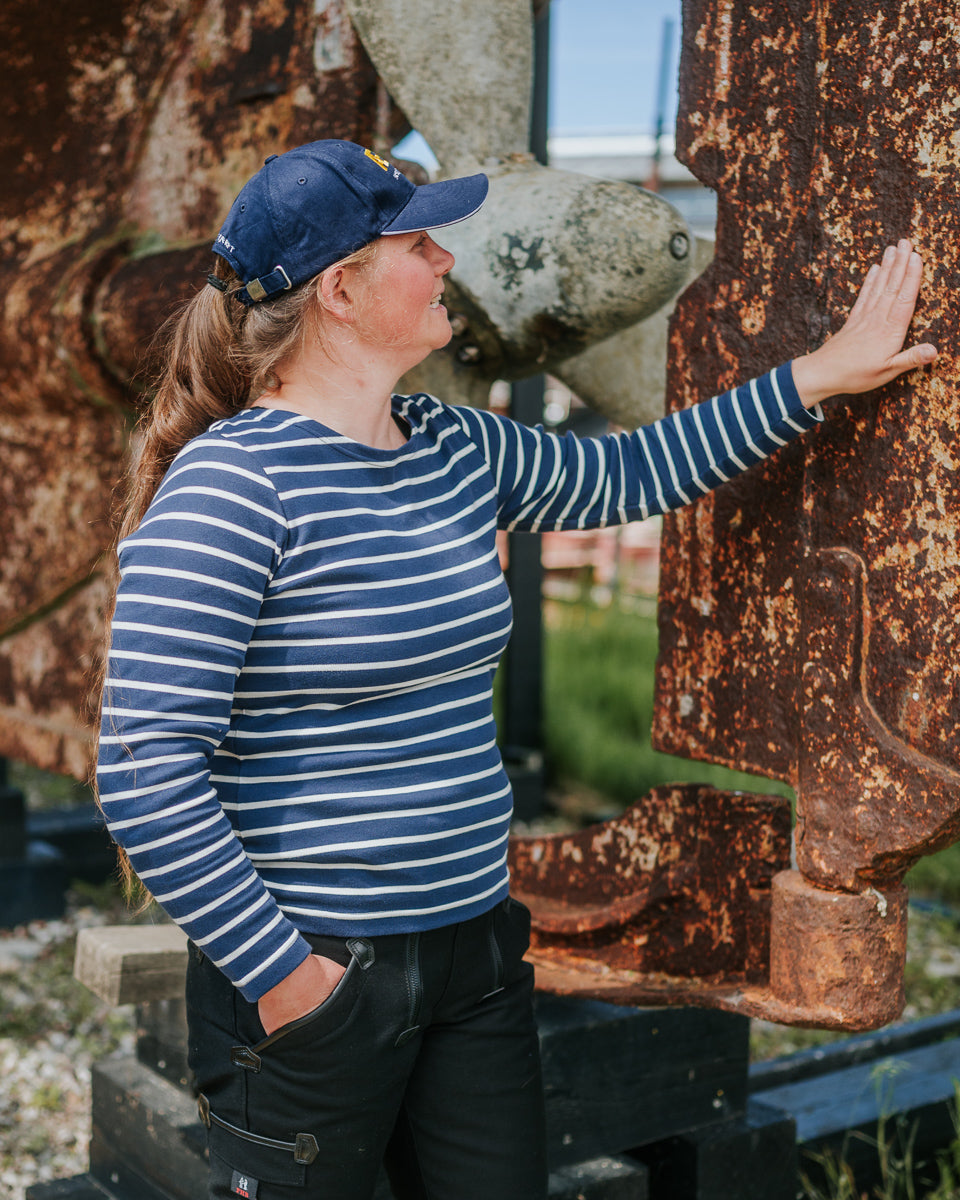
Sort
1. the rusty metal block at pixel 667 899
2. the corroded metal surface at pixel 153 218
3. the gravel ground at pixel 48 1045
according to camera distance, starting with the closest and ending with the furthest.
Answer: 1. the rusty metal block at pixel 667 899
2. the corroded metal surface at pixel 153 218
3. the gravel ground at pixel 48 1045

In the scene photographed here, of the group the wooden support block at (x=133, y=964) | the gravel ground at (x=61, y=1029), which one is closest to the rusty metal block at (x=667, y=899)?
the wooden support block at (x=133, y=964)

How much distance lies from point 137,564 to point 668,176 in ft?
34.1

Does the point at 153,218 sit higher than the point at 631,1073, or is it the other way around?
the point at 153,218

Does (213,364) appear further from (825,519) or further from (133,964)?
(133,964)

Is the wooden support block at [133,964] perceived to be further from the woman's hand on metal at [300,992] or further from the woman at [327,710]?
the woman's hand on metal at [300,992]

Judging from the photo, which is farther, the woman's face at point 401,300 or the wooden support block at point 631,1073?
the wooden support block at point 631,1073

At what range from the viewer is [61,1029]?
3348 mm

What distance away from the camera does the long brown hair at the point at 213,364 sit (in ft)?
4.64

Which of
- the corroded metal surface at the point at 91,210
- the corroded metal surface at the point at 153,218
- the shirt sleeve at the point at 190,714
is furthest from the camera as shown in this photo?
the corroded metal surface at the point at 91,210

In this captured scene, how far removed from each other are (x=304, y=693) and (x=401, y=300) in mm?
438

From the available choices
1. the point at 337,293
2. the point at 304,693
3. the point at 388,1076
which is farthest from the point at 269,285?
the point at 388,1076

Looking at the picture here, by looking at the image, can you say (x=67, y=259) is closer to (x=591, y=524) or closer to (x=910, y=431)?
(x=591, y=524)

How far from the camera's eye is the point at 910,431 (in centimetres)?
158

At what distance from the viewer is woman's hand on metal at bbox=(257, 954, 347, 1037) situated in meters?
1.30
